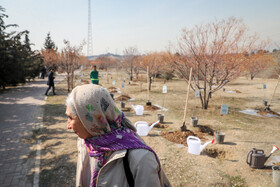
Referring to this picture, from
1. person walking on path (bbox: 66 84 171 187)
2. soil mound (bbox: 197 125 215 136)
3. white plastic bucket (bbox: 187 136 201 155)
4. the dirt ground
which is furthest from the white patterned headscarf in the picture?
soil mound (bbox: 197 125 215 136)

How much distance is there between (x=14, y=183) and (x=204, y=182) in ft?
11.8

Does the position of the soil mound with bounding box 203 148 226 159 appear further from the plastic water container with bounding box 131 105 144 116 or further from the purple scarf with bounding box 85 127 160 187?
the purple scarf with bounding box 85 127 160 187

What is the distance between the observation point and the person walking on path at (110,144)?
97 cm

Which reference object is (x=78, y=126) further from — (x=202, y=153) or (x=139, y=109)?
(x=139, y=109)

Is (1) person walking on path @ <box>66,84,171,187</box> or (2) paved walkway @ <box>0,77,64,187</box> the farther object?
(2) paved walkway @ <box>0,77,64,187</box>

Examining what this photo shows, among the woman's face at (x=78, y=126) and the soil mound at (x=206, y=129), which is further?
the soil mound at (x=206, y=129)

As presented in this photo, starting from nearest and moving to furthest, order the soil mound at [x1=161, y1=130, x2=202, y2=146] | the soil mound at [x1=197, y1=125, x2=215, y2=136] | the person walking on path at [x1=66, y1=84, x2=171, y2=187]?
the person walking on path at [x1=66, y1=84, x2=171, y2=187] < the soil mound at [x1=161, y1=130, x2=202, y2=146] < the soil mound at [x1=197, y1=125, x2=215, y2=136]

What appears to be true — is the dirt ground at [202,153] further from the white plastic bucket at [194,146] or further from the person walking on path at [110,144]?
the person walking on path at [110,144]

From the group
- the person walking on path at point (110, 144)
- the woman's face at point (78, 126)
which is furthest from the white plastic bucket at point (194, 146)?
the woman's face at point (78, 126)

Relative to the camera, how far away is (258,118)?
24.9ft

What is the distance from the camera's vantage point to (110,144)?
1082 millimetres

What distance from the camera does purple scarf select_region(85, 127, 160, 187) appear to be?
1.05 meters

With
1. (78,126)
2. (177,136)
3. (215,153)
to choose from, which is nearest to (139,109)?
(177,136)

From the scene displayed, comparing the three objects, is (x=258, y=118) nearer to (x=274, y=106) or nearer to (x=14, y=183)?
(x=274, y=106)
